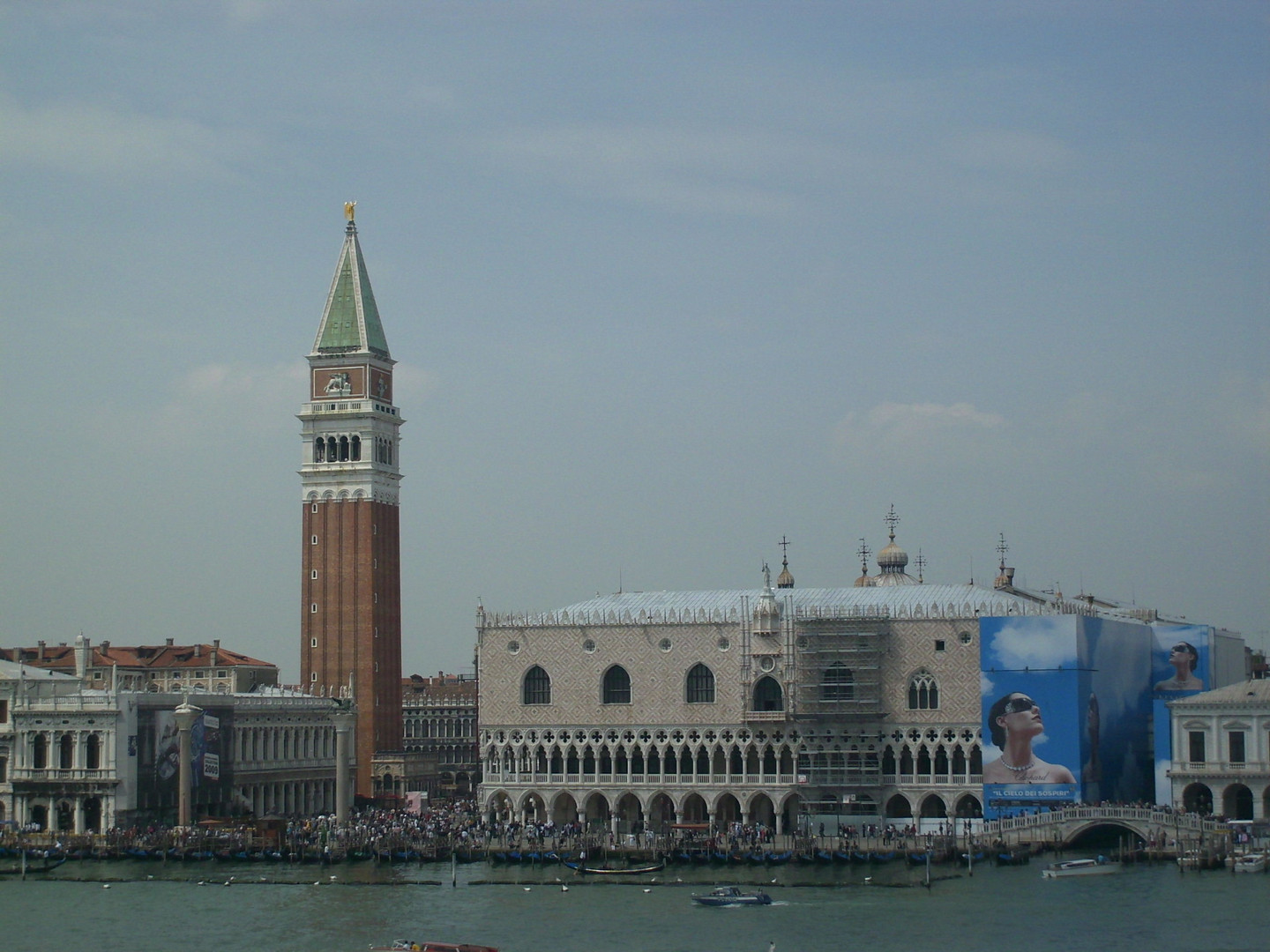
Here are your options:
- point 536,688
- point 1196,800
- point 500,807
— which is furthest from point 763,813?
point 1196,800

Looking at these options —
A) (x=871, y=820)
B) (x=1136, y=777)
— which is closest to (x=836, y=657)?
(x=871, y=820)

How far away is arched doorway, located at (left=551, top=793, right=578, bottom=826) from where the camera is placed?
81.6 metres

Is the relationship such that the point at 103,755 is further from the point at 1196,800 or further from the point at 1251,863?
the point at 1251,863

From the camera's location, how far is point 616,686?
81375mm

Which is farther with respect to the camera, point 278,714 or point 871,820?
point 278,714

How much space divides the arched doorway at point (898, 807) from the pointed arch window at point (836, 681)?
4.12 m

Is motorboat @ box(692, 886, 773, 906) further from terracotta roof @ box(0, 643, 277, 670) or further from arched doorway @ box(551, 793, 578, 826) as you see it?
terracotta roof @ box(0, 643, 277, 670)

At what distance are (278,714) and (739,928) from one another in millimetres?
39216

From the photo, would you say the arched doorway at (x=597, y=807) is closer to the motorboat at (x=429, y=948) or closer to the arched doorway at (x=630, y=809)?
the arched doorway at (x=630, y=809)

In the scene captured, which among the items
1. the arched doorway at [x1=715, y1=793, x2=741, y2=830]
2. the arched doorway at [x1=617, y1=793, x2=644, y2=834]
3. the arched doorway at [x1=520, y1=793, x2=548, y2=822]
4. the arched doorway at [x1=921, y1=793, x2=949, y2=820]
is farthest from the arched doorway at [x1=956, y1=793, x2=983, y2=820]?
the arched doorway at [x1=520, y1=793, x2=548, y2=822]

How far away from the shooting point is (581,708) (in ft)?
267

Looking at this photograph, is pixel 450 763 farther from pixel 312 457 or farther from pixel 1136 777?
pixel 1136 777

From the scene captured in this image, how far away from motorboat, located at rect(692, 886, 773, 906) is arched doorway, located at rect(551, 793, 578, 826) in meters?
20.6

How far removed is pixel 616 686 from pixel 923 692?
39.4 feet
